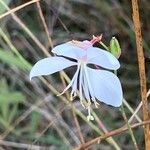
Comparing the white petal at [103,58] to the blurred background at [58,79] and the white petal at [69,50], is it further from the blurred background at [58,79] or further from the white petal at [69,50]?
the blurred background at [58,79]

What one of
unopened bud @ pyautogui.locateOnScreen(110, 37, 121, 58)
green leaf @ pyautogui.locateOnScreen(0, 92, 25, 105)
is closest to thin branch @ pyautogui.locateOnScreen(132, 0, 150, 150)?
unopened bud @ pyautogui.locateOnScreen(110, 37, 121, 58)

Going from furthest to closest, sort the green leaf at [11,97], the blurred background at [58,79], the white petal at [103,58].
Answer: the blurred background at [58,79], the green leaf at [11,97], the white petal at [103,58]

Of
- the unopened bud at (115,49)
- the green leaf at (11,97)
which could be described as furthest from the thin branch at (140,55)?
Answer: the green leaf at (11,97)

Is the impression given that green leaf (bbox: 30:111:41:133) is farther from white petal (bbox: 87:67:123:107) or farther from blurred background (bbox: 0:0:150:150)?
white petal (bbox: 87:67:123:107)

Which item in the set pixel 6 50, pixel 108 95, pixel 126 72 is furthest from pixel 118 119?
pixel 108 95

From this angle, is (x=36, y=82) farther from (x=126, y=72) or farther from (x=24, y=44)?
(x=126, y=72)

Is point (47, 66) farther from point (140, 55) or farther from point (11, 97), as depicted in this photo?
point (11, 97)
